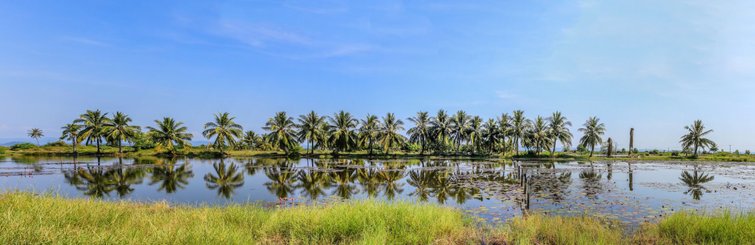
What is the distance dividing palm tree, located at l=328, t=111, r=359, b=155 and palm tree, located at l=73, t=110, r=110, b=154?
39.5 metres

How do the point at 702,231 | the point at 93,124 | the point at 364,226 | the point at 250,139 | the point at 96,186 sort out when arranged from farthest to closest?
the point at 250,139 → the point at 93,124 → the point at 96,186 → the point at 702,231 → the point at 364,226

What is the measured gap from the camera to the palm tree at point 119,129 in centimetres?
6338

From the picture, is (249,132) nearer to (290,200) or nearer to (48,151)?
(48,151)

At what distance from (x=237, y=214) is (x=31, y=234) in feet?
13.4

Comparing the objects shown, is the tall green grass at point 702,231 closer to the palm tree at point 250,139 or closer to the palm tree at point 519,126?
the palm tree at point 519,126

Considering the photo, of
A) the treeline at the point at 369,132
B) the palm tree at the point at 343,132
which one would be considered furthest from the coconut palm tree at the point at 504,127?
the palm tree at the point at 343,132

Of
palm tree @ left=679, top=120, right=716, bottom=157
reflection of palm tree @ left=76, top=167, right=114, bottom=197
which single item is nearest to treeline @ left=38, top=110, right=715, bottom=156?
palm tree @ left=679, top=120, right=716, bottom=157

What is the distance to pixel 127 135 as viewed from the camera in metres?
65.9

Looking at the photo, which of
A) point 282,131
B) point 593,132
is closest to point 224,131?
point 282,131

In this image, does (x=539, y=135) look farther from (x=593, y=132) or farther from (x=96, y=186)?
(x=96, y=186)

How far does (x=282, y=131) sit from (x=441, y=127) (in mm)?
29388

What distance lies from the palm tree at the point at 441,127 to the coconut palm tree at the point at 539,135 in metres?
15.3

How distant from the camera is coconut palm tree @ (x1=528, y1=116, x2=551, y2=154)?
6712 centimetres

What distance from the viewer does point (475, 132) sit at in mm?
68312
